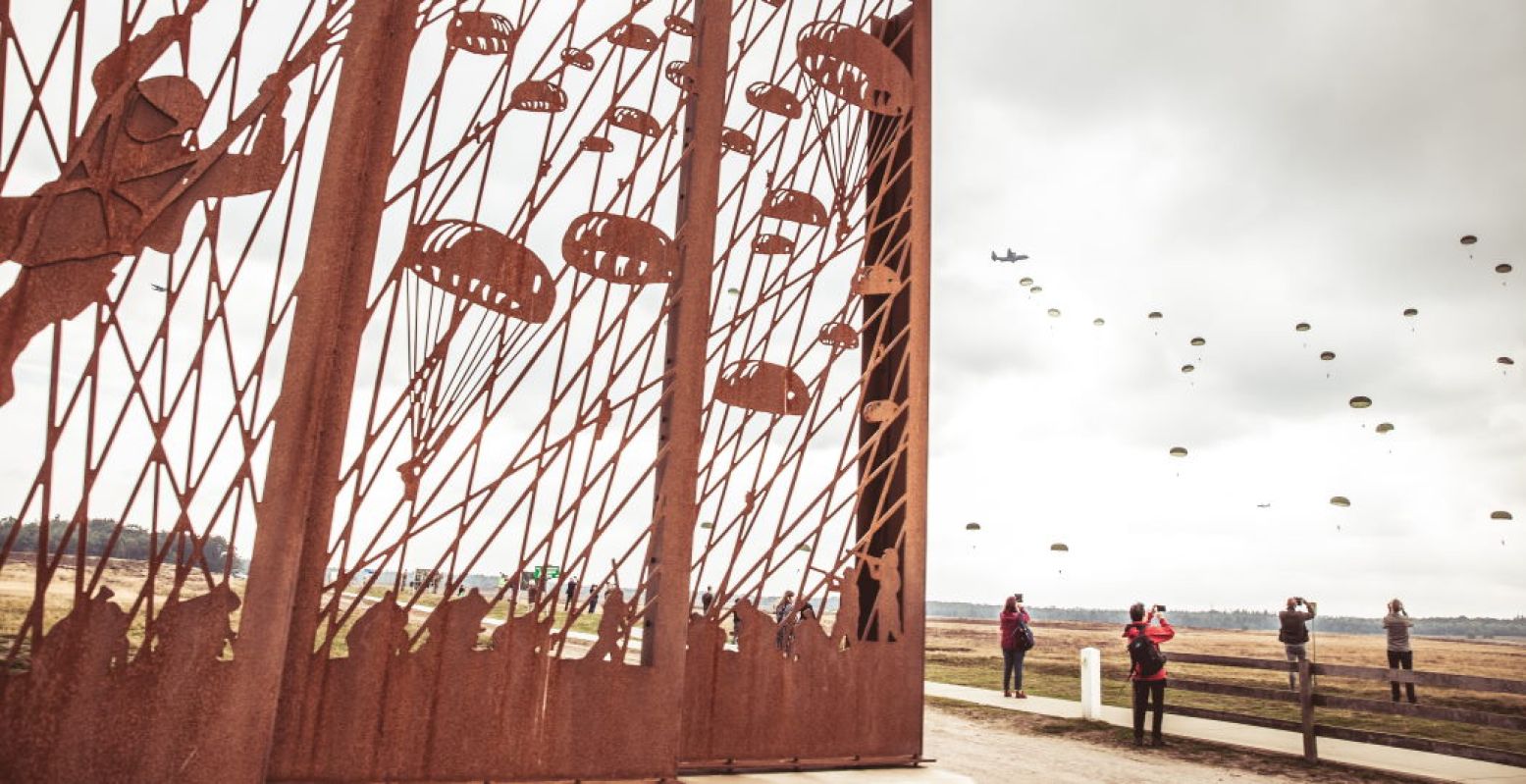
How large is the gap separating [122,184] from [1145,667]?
7968 mm

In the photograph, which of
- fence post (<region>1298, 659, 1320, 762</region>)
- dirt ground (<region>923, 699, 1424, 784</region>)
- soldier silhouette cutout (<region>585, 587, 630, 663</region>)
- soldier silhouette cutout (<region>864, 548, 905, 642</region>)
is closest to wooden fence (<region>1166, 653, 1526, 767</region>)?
fence post (<region>1298, 659, 1320, 762</region>)

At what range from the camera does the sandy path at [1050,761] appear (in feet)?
19.8

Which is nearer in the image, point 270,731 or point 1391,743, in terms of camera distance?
point 270,731

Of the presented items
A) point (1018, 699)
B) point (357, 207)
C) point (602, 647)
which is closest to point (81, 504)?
point (357, 207)

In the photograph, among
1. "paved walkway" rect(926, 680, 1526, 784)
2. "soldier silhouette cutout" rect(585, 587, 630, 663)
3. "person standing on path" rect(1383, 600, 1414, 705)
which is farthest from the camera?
"person standing on path" rect(1383, 600, 1414, 705)

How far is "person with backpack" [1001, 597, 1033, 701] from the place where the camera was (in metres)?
10.1

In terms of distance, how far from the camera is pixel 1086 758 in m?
6.84

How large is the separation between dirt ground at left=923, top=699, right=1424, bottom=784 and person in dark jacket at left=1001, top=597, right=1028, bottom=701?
1.62 meters

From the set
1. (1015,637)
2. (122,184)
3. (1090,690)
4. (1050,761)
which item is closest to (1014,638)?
(1015,637)

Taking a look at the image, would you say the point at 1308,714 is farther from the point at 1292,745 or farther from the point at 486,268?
the point at 486,268

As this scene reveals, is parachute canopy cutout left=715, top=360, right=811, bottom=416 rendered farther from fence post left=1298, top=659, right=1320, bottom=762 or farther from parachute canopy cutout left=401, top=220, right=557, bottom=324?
fence post left=1298, top=659, right=1320, bottom=762

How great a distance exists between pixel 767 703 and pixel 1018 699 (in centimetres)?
825

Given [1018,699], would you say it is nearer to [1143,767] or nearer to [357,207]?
[1143,767]

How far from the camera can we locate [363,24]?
2248mm
